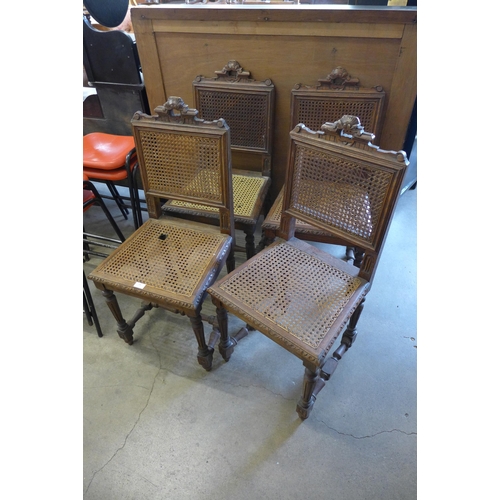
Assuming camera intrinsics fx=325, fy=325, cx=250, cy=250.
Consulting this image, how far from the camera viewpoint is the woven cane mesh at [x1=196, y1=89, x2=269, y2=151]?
1.79 meters

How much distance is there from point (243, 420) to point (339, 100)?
1.59m

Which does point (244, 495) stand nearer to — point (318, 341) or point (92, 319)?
point (318, 341)

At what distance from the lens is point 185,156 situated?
1387 mm

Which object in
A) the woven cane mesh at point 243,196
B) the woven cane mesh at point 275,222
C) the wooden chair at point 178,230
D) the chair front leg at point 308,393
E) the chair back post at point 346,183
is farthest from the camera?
the woven cane mesh at point 243,196

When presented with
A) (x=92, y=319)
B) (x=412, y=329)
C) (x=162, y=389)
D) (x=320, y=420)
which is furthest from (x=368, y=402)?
(x=92, y=319)

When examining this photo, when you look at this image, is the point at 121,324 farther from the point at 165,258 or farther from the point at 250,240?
the point at 250,240

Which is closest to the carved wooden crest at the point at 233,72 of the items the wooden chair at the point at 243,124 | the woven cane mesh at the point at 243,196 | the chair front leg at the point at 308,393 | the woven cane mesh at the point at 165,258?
the wooden chair at the point at 243,124

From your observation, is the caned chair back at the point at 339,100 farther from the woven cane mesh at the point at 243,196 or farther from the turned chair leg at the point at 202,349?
the turned chair leg at the point at 202,349

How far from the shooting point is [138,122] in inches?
53.6

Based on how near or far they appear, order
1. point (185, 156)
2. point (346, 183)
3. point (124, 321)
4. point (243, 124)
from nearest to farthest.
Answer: point (346, 183)
point (185, 156)
point (124, 321)
point (243, 124)

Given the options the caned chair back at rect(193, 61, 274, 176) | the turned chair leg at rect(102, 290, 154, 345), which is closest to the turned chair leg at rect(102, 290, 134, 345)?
the turned chair leg at rect(102, 290, 154, 345)

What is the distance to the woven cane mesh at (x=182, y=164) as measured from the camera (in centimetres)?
133

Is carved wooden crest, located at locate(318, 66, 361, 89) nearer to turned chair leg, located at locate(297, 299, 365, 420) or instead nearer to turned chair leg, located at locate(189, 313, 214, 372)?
turned chair leg, located at locate(297, 299, 365, 420)

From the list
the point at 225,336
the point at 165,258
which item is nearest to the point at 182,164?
the point at 165,258
